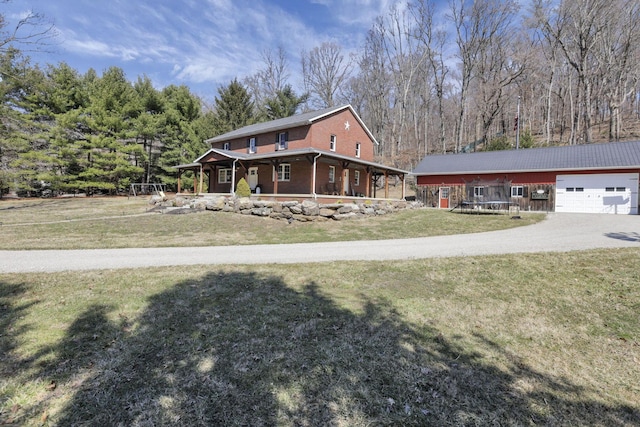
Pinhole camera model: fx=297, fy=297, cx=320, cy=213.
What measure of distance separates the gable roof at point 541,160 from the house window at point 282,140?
11.6 meters

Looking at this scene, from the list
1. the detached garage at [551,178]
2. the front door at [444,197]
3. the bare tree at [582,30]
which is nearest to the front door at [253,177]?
the detached garage at [551,178]

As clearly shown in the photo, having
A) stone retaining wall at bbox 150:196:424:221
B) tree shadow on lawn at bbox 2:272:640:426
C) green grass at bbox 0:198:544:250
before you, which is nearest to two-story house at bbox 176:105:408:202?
stone retaining wall at bbox 150:196:424:221

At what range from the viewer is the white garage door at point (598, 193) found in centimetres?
1803

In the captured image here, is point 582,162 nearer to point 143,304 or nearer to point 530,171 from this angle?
point 530,171

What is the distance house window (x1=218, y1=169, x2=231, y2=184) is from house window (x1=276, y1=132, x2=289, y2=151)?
5253mm

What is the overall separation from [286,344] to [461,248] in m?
6.36

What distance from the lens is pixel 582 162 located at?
64.8ft

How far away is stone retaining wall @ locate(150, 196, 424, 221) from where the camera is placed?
14.3 meters

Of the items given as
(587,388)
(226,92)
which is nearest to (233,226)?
(587,388)

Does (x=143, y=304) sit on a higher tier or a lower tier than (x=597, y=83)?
lower

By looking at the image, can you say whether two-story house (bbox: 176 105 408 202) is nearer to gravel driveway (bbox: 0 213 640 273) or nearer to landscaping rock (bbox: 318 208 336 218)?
landscaping rock (bbox: 318 208 336 218)

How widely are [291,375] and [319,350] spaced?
1.56ft

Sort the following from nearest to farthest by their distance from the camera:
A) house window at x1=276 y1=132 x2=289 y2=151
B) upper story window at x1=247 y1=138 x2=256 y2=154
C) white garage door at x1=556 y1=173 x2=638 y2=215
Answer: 1. white garage door at x1=556 y1=173 x2=638 y2=215
2. house window at x1=276 y1=132 x2=289 y2=151
3. upper story window at x1=247 y1=138 x2=256 y2=154

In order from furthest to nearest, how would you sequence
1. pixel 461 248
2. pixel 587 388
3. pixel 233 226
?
pixel 233 226 < pixel 461 248 < pixel 587 388
